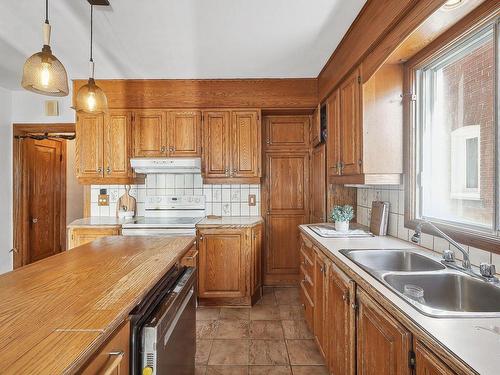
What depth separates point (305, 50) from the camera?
A: 2510mm

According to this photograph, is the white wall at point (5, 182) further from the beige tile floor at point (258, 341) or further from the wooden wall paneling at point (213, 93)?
the beige tile floor at point (258, 341)

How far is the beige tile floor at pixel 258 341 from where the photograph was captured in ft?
6.54

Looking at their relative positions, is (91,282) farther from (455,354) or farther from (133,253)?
(455,354)

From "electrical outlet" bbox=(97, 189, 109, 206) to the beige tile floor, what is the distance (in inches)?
70.7

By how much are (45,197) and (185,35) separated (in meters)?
3.25

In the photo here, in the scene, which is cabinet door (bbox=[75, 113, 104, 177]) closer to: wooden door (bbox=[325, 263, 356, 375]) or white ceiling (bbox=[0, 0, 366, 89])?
white ceiling (bbox=[0, 0, 366, 89])

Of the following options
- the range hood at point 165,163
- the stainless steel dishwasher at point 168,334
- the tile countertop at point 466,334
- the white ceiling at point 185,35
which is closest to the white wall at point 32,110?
the white ceiling at point 185,35

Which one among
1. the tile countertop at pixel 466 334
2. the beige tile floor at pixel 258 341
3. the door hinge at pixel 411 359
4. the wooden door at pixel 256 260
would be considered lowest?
the beige tile floor at pixel 258 341

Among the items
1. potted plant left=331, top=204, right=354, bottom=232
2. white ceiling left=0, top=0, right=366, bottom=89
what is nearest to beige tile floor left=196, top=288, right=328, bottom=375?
potted plant left=331, top=204, right=354, bottom=232

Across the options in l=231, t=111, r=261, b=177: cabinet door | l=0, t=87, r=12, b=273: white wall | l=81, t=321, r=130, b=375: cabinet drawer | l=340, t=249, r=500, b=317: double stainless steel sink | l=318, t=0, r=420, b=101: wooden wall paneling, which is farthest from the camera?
A: l=0, t=87, r=12, b=273: white wall

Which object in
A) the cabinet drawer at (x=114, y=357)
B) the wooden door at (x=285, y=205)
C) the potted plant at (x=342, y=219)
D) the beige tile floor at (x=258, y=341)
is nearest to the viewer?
the cabinet drawer at (x=114, y=357)

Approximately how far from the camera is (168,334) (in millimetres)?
1161

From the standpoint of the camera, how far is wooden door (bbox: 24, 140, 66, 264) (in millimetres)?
3688

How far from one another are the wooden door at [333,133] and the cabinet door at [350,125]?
0.26 ft
